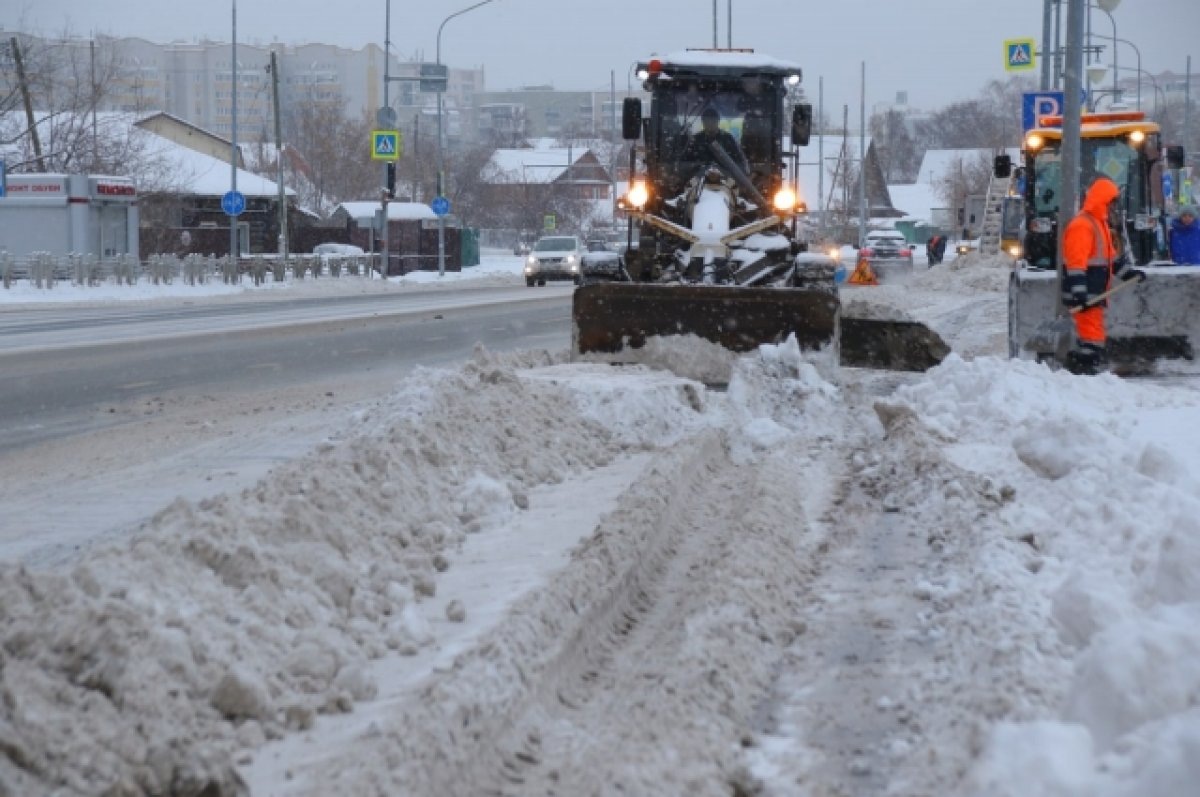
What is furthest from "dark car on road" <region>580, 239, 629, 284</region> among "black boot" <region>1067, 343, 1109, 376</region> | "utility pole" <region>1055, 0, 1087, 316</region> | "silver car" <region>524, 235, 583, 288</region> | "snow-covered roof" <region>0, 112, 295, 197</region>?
"snow-covered roof" <region>0, 112, 295, 197</region>

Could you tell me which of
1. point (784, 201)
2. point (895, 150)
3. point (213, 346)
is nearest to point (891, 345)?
point (784, 201)

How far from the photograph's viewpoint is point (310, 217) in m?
81.9

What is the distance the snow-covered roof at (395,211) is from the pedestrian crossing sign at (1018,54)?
27508mm

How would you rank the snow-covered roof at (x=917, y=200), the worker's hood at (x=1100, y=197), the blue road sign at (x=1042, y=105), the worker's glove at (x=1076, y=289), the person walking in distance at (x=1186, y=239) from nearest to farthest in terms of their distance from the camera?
the worker's glove at (x=1076, y=289)
the worker's hood at (x=1100, y=197)
the person walking in distance at (x=1186, y=239)
the blue road sign at (x=1042, y=105)
the snow-covered roof at (x=917, y=200)

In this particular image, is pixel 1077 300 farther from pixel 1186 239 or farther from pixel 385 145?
pixel 385 145

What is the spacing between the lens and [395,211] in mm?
67188

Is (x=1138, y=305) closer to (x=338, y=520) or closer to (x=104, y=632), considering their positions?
(x=338, y=520)

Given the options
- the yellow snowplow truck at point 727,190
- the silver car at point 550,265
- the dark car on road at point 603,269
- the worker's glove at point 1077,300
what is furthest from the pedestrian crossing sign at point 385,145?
the worker's glove at point 1077,300

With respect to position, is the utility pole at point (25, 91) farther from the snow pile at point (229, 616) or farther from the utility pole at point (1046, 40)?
the snow pile at point (229, 616)

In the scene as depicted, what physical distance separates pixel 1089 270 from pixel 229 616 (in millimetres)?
10670

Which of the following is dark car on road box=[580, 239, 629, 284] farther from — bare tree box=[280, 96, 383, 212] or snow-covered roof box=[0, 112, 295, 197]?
bare tree box=[280, 96, 383, 212]

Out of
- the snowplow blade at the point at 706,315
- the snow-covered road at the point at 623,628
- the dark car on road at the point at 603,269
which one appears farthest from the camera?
the dark car on road at the point at 603,269

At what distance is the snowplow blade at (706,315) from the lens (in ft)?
44.7

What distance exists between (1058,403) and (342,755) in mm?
7383
